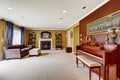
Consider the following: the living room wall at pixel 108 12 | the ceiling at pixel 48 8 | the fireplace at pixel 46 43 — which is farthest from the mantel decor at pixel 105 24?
the fireplace at pixel 46 43

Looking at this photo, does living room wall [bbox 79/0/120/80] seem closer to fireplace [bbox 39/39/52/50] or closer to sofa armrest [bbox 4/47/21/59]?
sofa armrest [bbox 4/47/21/59]

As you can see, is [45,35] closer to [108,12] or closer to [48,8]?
[48,8]

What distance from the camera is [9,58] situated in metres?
6.96

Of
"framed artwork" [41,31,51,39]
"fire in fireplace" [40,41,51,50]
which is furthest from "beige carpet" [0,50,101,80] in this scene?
"framed artwork" [41,31,51,39]

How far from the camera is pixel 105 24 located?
371 centimetres

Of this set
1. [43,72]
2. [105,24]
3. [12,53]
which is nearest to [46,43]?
[12,53]

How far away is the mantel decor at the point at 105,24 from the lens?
312cm

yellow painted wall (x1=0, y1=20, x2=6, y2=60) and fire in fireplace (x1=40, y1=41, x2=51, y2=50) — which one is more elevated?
yellow painted wall (x1=0, y1=20, x2=6, y2=60)

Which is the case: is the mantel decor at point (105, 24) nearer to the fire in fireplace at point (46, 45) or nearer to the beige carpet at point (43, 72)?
the beige carpet at point (43, 72)

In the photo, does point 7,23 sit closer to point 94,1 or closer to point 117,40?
point 94,1

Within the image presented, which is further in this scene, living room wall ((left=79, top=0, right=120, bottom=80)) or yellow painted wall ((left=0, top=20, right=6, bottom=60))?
yellow painted wall ((left=0, top=20, right=6, bottom=60))

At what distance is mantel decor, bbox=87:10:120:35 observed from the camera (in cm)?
312

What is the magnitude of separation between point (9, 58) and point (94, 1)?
231 inches

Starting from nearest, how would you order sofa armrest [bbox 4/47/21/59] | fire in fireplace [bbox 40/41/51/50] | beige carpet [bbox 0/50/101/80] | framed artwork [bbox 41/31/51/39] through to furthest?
beige carpet [bbox 0/50/101/80] → sofa armrest [bbox 4/47/21/59] → fire in fireplace [bbox 40/41/51/50] → framed artwork [bbox 41/31/51/39]
